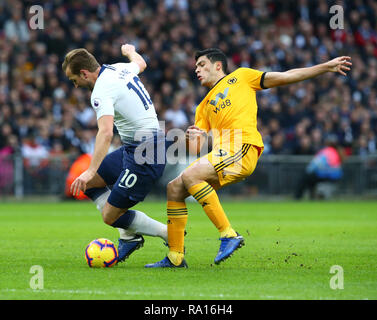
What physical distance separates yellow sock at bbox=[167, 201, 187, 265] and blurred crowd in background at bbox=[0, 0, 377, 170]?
11971mm

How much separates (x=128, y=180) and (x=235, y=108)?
1296 mm

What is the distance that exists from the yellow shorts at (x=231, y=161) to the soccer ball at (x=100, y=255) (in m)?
1.31

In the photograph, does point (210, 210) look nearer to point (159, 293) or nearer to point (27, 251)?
point (159, 293)

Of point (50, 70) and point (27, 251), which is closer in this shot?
point (27, 251)

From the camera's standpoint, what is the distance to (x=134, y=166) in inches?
291

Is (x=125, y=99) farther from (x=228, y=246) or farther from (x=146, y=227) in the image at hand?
(x=228, y=246)

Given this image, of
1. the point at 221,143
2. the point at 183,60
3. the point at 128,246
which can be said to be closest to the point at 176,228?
the point at 128,246

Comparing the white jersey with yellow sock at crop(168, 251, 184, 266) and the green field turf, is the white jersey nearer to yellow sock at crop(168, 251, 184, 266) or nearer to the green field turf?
yellow sock at crop(168, 251, 184, 266)

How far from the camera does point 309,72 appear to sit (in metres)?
7.20

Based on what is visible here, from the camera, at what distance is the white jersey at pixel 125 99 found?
7.09 metres

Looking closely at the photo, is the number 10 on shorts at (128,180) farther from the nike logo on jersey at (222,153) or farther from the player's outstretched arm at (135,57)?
the player's outstretched arm at (135,57)

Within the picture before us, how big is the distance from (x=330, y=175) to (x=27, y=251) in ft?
42.5

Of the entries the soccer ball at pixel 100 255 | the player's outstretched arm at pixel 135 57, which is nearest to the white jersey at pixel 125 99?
the player's outstretched arm at pixel 135 57
